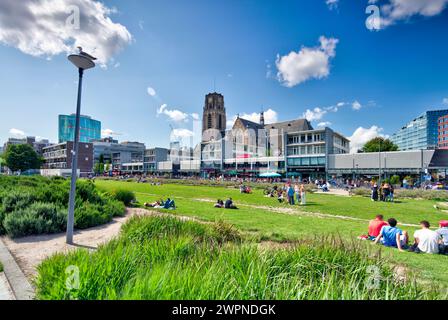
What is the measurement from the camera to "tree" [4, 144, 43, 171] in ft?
244

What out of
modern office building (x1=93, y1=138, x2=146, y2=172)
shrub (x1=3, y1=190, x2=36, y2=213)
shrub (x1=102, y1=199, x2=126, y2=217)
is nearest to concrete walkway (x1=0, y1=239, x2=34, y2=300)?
shrub (x1=3, y1=190, x2=36, y2=213)

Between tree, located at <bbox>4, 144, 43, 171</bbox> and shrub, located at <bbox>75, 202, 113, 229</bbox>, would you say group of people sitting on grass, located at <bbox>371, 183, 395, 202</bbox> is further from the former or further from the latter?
tree, located at <bbox>4, 144, 43, 171</bbox>

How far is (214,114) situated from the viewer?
101m

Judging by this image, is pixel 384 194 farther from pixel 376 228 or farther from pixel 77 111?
pixel 77 111

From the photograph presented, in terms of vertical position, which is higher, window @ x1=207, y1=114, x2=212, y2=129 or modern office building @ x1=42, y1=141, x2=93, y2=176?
window @ x1=207, y1=114, x2=212, y2=129

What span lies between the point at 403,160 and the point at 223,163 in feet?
163

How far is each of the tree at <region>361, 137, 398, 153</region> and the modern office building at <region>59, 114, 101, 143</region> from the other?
482 ft

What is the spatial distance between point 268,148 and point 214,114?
3292cm

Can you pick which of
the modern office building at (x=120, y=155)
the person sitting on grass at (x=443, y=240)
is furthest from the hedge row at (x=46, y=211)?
the modern office building at (x=120, y=155)

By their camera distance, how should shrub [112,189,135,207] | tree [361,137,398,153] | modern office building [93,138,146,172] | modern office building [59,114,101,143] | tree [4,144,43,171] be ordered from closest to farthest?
shrub [112,189,135,207], tree [361,137,398,153], tree [4,144,43,171], modern office building [93,138,146,172], modern office building [59,114,101,143]

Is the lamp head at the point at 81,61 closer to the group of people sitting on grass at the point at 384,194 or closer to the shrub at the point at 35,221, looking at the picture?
the shrub at the point at 35,221

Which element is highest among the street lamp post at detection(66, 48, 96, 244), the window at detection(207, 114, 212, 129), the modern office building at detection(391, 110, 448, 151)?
the modern office building at detection(391, 110, 448, 151)

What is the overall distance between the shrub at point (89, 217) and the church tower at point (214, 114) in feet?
293

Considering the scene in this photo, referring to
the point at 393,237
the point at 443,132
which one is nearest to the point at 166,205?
the point at 393,237
